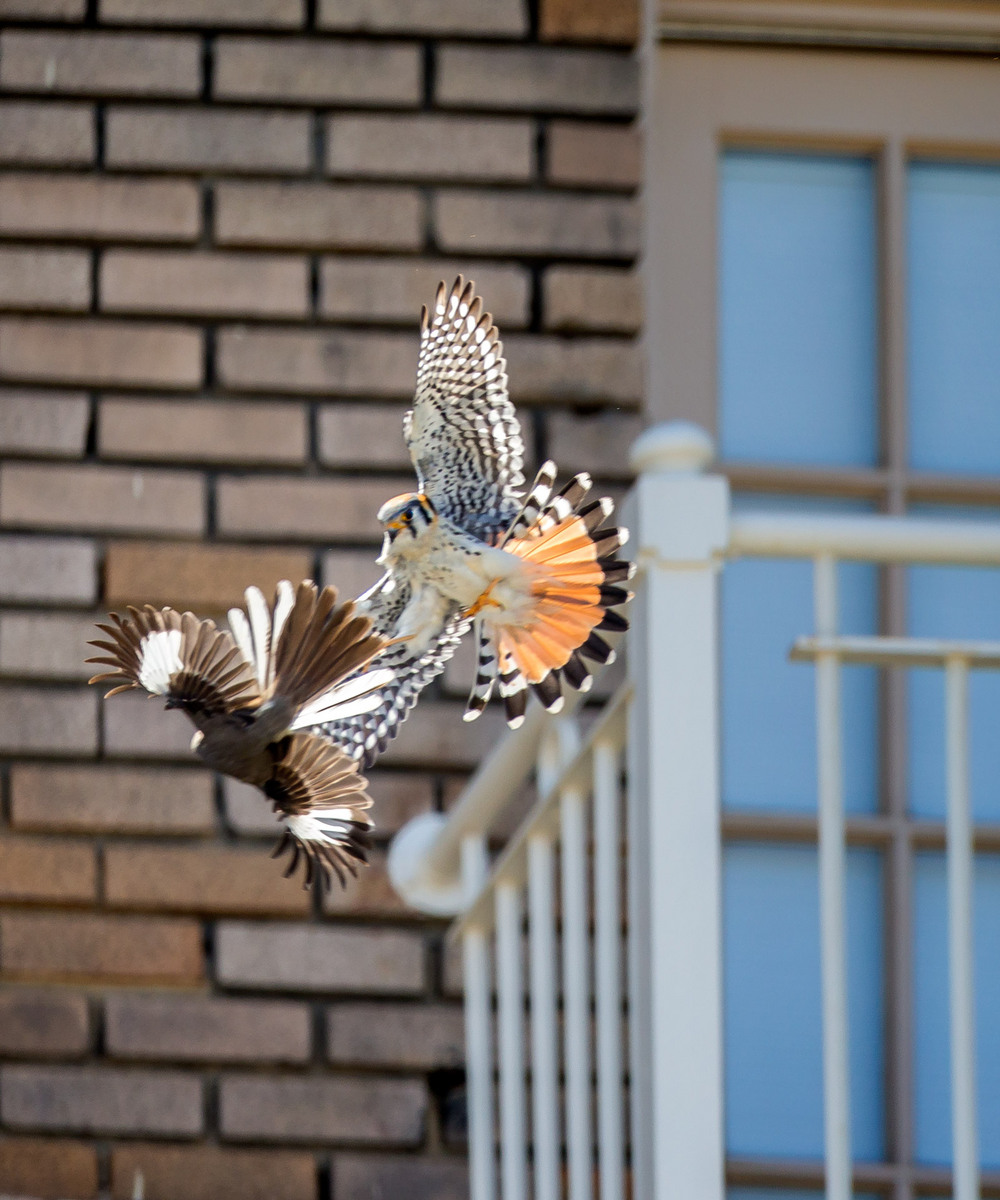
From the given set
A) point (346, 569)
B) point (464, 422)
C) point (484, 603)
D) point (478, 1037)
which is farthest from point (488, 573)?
point (346, 569)

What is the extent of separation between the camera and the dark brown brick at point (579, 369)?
6.84 ft

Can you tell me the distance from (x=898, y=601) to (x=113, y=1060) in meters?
1.16

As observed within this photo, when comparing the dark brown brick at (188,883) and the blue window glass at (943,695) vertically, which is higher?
the blue window glass at (943,695)

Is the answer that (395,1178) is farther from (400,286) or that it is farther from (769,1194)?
(400,286)

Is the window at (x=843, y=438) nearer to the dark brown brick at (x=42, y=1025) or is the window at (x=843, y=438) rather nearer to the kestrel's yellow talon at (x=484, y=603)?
the dark brown brick at (x=42, y=1025)

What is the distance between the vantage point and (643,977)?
155cm

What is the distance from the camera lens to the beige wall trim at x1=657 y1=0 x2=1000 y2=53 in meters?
2.25

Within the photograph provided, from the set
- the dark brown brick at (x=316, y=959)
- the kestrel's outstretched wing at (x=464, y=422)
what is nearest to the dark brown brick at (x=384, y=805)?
the dark brown brick at (x=316, y=959)

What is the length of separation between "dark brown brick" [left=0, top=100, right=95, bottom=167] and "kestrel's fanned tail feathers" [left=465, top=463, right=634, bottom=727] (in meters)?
1.75

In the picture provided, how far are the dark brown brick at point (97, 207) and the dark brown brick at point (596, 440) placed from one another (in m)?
0.52

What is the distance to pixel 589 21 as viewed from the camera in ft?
7.02

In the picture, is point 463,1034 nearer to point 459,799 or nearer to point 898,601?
point 459,799

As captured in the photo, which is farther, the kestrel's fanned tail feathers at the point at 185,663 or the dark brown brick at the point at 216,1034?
the dark brown brick at the point at 216,1034

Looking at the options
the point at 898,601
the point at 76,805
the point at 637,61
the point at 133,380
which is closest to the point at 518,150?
the point at 637,61
